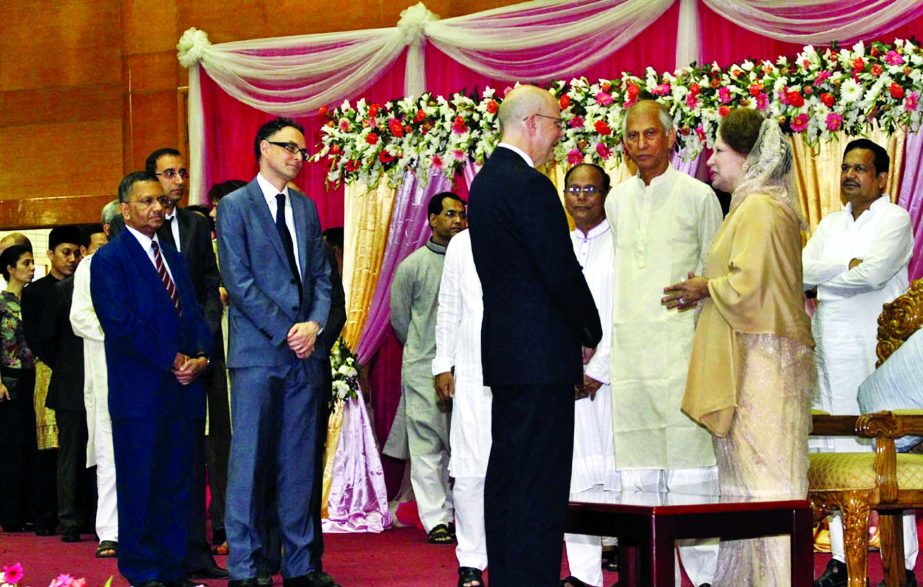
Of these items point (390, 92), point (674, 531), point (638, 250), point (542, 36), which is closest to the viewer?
point (674, 531)

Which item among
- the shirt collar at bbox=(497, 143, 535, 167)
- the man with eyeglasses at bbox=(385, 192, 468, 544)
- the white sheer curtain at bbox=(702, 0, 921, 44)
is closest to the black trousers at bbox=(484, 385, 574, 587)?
the shirt collar at bbox=(497, 143, 535, 167)

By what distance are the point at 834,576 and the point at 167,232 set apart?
9.90ft

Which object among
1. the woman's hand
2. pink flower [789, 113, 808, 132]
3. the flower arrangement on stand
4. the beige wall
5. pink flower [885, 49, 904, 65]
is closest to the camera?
the flower arrangement on stand

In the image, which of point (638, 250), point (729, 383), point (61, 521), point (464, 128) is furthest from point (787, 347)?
point (61, 521)

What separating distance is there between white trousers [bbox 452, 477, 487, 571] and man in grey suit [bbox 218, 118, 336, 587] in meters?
0.54

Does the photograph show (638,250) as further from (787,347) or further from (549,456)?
(549,456)

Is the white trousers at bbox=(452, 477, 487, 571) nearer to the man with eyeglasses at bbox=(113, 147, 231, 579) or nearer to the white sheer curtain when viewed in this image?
the man with eyeglasses at bbox=(113, 147, 231, 579)

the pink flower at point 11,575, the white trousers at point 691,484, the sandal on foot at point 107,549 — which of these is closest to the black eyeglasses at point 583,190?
the white trousers at point 691,484

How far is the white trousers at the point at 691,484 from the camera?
16.2 feet

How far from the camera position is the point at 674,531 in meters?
3.64

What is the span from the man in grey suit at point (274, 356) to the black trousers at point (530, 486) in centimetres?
144

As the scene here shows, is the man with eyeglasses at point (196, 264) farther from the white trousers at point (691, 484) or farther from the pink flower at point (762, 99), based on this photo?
the pink flower at point (762, 99)

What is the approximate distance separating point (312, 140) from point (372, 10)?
3.42 ft

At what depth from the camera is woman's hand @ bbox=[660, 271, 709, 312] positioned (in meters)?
4.47
